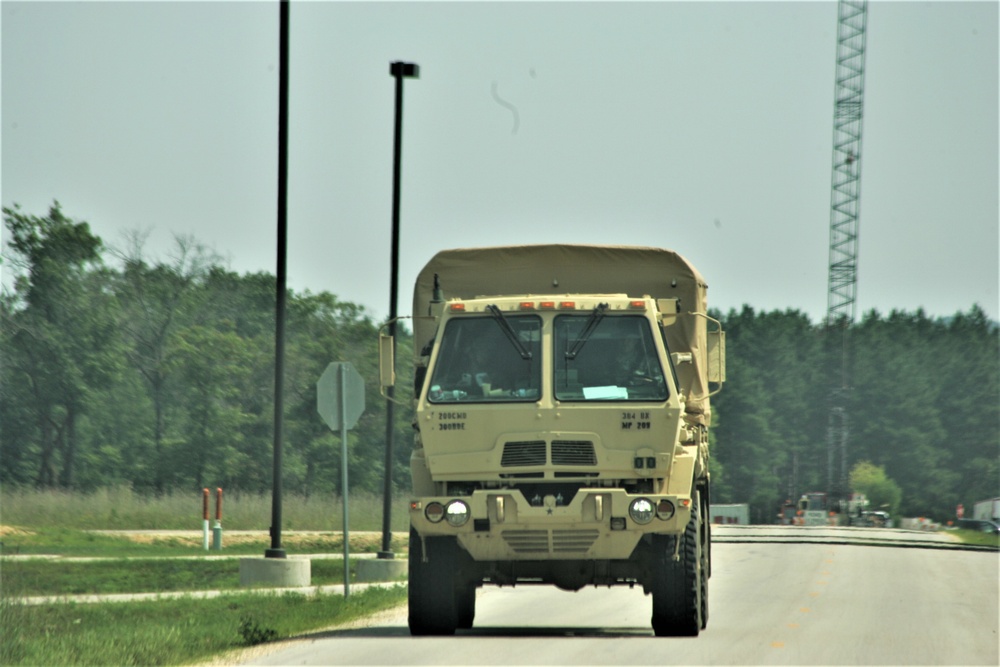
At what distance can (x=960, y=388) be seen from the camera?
477 feet

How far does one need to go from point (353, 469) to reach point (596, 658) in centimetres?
5682

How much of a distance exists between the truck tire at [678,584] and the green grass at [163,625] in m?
3.68

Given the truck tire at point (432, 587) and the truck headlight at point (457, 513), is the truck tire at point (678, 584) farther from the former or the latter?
the truck tire at point (432, 587)

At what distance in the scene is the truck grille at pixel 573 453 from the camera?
1274 cm

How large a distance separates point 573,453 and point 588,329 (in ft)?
3.84

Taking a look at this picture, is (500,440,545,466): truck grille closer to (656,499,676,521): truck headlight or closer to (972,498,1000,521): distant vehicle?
(656,499,676,521): truck headlight

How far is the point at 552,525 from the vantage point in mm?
12703

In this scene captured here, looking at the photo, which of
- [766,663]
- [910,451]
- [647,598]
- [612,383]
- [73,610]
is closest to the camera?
[766,663]

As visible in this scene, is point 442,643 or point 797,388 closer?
point 442,643

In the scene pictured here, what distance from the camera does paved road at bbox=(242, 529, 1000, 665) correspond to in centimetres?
1258

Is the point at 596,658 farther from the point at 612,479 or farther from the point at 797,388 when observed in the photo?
the point at 797,388

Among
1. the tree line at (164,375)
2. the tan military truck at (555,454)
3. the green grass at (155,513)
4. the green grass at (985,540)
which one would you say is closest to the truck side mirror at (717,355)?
the tan military truck at (555,454)

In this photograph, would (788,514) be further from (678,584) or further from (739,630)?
(678,584)

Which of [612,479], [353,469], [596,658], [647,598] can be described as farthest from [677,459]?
[353,469]
